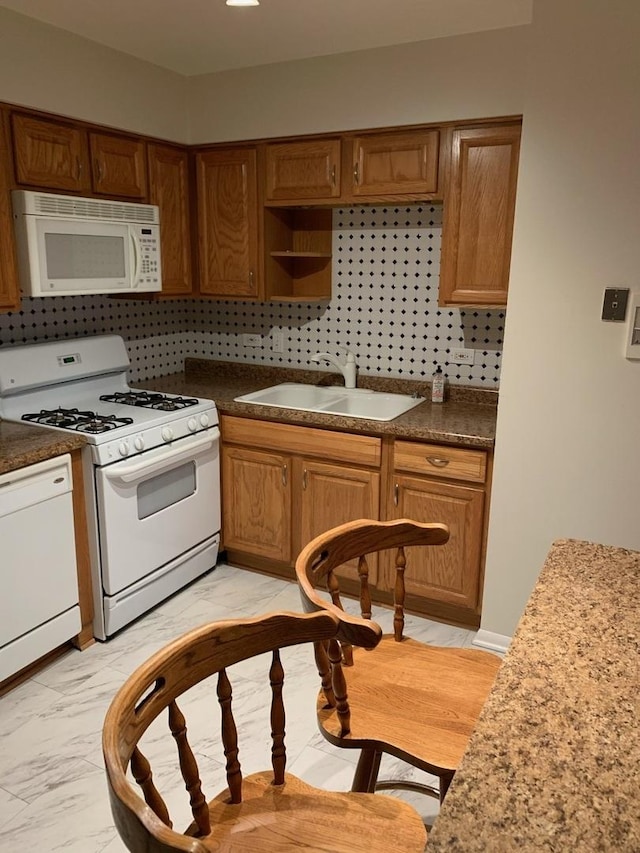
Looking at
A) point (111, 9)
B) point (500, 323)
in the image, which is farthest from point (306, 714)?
point (111, 9)

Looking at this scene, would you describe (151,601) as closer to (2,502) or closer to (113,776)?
(2,502)

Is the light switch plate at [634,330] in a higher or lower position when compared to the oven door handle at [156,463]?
higher

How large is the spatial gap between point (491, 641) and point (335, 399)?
1.40 meters

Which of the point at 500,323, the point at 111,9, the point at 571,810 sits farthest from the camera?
the point at 500,323

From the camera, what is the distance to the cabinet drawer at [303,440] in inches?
115

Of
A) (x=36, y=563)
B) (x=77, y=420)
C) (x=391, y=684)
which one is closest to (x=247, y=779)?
(x=391, y=684)

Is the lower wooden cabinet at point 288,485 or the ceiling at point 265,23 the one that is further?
the lower wooden cabinet at point 288,485

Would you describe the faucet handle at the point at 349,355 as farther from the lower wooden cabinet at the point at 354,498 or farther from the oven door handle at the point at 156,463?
the oven door handle at the point at 156,463

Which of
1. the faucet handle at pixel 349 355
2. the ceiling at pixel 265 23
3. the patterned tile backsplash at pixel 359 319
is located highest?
the ceiling at pixel 265 23

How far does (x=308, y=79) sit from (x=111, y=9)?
0.91 meters

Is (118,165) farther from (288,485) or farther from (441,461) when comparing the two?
(441,461)

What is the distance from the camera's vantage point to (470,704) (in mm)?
1452

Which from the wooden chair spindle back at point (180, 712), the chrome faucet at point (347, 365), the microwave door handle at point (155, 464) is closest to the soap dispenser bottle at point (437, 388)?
the chrome faucet at point (347, 365)

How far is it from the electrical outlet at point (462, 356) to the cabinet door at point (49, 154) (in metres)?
1.83
